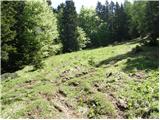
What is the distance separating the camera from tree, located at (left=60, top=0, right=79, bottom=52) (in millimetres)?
72863

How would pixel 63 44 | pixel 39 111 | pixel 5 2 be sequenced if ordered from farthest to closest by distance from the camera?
1. pixel 63 44
2. pixel 5 2
3. pixel 39 111

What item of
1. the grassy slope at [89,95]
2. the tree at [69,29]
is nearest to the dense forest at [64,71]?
the grassy slope at [89,95]

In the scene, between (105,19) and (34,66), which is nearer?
(34,66)

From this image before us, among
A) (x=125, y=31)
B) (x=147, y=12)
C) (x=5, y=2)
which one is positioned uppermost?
(x=5, y=2)

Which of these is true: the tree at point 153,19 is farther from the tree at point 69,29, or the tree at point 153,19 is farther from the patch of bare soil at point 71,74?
Answer: the tree at point 69,29

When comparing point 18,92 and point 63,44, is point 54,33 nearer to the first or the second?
point 63,44

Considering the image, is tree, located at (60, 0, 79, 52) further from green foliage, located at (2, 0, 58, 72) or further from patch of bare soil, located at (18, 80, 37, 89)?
patch of bare soil, located at (18, 80, 37, 89)

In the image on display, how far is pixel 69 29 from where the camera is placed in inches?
2913

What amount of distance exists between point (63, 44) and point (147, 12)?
3248 cm

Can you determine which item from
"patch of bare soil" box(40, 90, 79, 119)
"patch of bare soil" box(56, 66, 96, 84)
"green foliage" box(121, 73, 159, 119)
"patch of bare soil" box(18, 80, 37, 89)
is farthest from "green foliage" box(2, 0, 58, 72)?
"green foliage" box(121, 73, 159, 119)

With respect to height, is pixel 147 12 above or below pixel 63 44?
above

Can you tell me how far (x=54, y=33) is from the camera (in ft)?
184

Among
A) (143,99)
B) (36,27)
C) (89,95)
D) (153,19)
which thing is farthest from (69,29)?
(143,99)

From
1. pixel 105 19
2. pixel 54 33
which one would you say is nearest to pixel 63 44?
pixel 54 33
